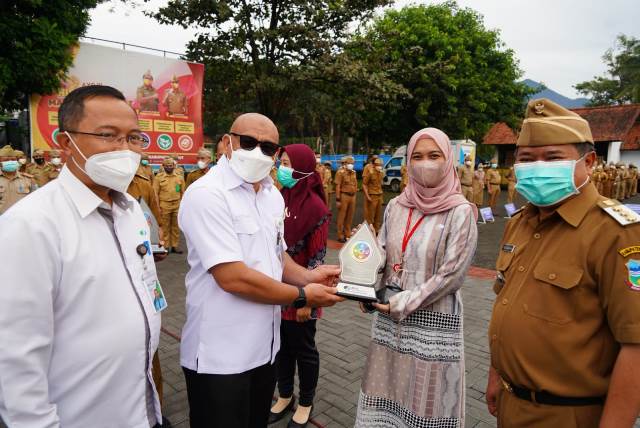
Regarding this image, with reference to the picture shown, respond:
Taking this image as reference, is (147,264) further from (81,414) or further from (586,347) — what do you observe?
(586,347)

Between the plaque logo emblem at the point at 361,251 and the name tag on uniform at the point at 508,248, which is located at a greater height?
the name tag on uniform at the point at 508,248

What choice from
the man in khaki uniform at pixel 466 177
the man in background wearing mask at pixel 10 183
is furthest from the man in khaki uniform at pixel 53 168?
the man in khaki uniform at pixel 466 177

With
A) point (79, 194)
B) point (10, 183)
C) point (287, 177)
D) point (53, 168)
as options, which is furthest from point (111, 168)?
point (53, 168)

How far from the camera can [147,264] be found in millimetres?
1723

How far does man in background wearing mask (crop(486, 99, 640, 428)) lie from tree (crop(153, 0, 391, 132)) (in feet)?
36.5

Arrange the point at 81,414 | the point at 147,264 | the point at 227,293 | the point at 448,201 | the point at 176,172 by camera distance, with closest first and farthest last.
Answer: the point at 81,414, the point at 147,264, the point at 227,293, the point at 448,201, the point at 176,172

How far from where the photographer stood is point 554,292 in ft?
5.16

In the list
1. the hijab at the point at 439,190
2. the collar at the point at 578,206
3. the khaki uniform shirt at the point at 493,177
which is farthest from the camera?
A: the khaki uniform shirt at the point at 493,177

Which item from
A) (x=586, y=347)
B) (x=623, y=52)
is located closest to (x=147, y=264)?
(x=586, y=347)

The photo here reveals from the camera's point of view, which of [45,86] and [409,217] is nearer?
[409,217]

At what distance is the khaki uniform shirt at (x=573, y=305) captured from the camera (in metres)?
1.41

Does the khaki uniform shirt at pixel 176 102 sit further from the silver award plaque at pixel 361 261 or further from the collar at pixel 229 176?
the silver award plaque at pixel 361 261

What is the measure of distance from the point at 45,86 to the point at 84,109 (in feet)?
35.9

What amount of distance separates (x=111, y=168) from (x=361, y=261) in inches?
57.2
